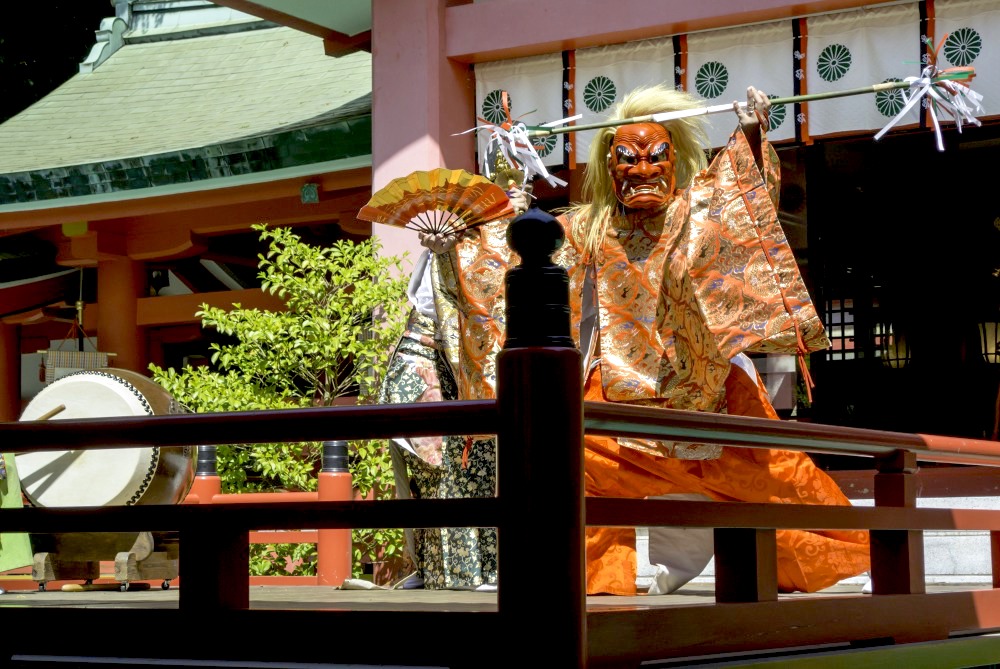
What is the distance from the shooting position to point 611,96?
771cm

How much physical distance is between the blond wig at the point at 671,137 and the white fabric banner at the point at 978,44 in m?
2.33

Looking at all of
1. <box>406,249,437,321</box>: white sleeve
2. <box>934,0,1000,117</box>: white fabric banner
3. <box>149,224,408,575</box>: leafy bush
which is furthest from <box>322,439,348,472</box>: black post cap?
<box>934,0,1000,117</box>: white fabric banner

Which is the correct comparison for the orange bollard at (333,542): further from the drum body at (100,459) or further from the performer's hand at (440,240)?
the performer's hand at (440,240)

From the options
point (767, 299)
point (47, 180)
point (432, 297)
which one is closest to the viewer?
point (767, 299)

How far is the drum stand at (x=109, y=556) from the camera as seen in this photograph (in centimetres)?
591

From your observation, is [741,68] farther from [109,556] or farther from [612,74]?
[109,556]

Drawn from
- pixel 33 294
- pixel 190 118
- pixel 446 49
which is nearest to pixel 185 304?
pixel 190 118

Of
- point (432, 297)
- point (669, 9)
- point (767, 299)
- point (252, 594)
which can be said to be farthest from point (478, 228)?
point (669, 9)

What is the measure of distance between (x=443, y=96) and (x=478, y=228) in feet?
9.17

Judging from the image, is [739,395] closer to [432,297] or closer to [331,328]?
[432,297]

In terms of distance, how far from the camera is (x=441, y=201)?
16.6 ft

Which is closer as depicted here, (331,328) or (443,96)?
(331,328)

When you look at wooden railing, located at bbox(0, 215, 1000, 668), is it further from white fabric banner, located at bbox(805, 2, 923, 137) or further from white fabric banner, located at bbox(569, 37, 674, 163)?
white fabric banner, located at bbox(569, 37, 674, 163)

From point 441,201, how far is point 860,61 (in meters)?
3.16
